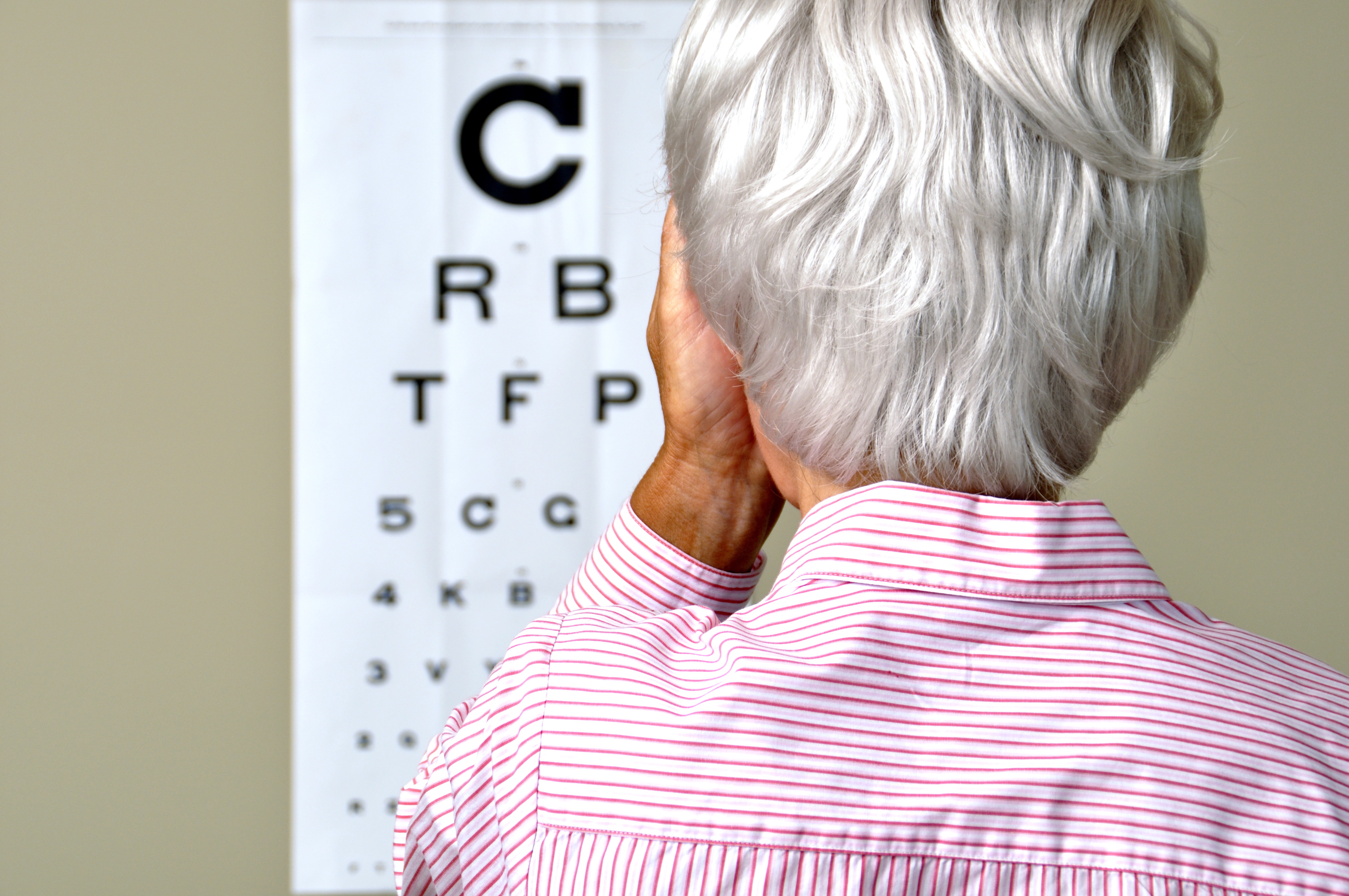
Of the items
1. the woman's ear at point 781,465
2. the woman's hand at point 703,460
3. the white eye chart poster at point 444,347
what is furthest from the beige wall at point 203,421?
the woman's ear at point 781,465

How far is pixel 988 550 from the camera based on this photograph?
1.42 feet

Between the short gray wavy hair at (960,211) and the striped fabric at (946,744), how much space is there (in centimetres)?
5

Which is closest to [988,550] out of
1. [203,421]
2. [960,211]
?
[960,211]

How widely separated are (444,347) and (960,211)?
74cm

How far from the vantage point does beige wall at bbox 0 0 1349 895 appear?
1.07 metres

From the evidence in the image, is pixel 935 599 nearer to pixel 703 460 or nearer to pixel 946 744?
pixel 946 744

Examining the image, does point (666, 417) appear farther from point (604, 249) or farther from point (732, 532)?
point (604, 249)

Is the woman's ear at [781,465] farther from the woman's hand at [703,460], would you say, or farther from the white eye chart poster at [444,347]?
the white eye chart poster at [444,347]

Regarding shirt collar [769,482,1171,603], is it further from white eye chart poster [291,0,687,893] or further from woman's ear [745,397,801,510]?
white eye chart poster [291,0,687,893]

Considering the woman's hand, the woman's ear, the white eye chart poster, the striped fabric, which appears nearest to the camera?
the striped fabric

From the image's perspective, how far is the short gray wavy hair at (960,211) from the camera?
426 millimetres

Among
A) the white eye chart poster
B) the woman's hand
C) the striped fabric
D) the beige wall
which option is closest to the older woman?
the striped fabric

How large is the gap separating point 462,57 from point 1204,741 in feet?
3.16

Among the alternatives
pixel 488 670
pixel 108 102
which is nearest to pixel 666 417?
pixel 488 670
